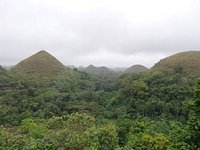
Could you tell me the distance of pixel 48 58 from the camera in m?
111

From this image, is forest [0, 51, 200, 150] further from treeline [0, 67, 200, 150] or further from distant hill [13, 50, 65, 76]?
distant hill [13, 50, 65, 76]

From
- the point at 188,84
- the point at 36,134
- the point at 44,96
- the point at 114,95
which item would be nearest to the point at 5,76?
the point at 44,96

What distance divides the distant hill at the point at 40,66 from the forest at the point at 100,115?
55.4 ft

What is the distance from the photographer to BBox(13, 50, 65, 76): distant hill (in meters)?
94.4

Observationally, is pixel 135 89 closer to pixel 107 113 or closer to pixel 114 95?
pixel 114 95

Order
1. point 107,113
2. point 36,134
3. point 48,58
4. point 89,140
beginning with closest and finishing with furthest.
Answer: point 89,140, point 36,134, point 107,113, point 48,58

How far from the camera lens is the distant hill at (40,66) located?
94.4 meters

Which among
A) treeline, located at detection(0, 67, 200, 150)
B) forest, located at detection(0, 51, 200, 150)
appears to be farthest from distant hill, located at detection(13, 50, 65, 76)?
treeline, located at detection(0, 67, 200, 150)

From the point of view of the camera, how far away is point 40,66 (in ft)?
328

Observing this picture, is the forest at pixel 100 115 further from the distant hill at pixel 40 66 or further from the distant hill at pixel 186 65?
the distant hill at pixel 40 66

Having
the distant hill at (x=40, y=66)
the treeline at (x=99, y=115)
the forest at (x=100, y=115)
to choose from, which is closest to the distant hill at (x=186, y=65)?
the forest at (x=100, y=115)

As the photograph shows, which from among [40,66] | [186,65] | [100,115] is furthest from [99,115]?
[40,66]

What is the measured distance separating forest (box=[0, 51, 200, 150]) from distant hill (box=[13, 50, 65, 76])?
16886mm

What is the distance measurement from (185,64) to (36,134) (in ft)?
184
